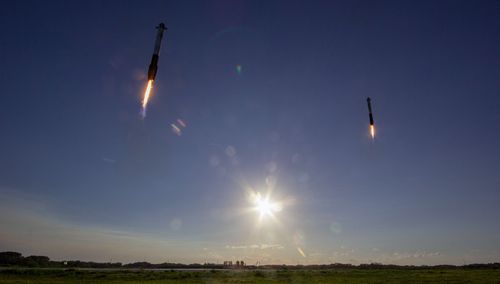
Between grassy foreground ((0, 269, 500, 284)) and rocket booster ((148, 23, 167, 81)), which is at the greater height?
rocket booster ((148, 23, 167, 81))

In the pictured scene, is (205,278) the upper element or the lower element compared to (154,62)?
lower

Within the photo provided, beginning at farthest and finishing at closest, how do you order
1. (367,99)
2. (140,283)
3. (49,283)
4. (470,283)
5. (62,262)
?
(62,262)
(140,283)
(470,283)
(49,283)
(367,99)

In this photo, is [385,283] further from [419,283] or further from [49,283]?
[49,283]

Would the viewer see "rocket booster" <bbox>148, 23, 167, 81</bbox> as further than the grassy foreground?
No

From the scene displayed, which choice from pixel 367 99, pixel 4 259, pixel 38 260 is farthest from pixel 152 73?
pixel 38 260

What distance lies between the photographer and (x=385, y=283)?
1970 inches

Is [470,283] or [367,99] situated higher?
[367,99]

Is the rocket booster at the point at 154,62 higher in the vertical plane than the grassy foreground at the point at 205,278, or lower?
higher

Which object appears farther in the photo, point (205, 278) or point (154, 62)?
point (205, 278)

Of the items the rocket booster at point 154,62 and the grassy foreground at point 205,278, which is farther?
the grassy foreground at point 205,278

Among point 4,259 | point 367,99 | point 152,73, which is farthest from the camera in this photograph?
point 4,259

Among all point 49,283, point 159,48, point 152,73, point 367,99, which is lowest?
point 49,283

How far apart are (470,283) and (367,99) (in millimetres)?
30901

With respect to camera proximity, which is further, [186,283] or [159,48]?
[186,283]
